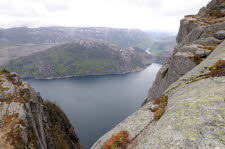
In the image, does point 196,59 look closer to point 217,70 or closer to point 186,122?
point 217,70

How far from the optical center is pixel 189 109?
13.2 m

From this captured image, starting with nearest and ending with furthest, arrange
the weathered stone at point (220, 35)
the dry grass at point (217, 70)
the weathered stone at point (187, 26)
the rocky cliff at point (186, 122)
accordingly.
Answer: the rocky cliff at point (186, 122) < the dry grass at point (217, 70) < the weathered stone at point (220, 35) < the weathered stone at point (187, 26)

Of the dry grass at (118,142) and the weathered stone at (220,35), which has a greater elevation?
the weathered stone at (220,35)

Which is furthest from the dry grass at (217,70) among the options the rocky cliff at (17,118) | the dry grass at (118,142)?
the rocky cliff at (17,118)

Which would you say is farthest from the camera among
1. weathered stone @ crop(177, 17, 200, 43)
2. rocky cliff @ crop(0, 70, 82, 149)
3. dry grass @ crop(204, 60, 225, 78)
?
weathered stone @ crop(177, 17, 200, 43)

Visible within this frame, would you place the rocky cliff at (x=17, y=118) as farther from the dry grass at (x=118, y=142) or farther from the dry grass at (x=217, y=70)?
the dry grass at (x=217, y=70)

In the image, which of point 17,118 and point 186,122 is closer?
point 186,122

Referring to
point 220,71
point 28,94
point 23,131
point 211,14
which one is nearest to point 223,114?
point 220,71

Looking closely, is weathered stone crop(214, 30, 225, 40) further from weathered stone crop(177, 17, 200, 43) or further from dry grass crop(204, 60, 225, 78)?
dry grass crop(204, 60, 225, 78)

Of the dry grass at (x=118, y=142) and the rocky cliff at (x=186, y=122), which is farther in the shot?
the dry grass at (x=118, y=142)

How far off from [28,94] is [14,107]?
5047 mm

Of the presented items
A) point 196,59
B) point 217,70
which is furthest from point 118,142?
point 196,59

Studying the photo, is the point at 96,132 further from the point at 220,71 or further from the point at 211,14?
the point at 220,71

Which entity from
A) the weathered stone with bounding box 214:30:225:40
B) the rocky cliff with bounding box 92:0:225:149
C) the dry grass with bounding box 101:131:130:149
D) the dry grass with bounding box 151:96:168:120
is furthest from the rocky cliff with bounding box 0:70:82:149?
the weathered stone with bounding box 214:30:225:40
